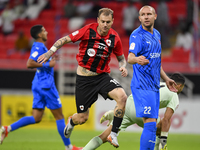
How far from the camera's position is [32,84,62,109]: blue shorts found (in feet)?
23.8

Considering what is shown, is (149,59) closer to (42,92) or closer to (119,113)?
(119,113)

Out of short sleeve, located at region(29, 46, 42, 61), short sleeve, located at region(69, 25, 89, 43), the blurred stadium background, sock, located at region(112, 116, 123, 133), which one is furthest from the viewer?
the blurred stadium background

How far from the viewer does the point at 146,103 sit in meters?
5.27

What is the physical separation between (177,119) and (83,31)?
771 cm

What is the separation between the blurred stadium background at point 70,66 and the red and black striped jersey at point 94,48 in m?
6.63

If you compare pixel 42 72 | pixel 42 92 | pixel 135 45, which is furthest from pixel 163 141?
pixel 42 72

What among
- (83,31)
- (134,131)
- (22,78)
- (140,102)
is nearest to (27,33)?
(22,78)

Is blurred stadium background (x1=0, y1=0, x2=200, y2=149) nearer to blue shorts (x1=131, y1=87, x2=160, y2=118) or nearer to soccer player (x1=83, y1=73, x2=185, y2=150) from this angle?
soccer player (x1=83, y1=73, x2=185, y2=150)

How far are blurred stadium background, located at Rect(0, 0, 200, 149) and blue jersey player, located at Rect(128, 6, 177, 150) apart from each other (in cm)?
728

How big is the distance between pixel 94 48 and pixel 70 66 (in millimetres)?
9086

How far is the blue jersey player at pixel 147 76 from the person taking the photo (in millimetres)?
5246

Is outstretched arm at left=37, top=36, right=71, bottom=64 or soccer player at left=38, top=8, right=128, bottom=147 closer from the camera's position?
outstretched arm at left=37, top=36, right=71, bottom=64

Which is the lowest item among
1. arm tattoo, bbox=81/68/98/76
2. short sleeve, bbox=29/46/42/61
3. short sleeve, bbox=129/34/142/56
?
arm tattoo, bbox=81/68/98/76

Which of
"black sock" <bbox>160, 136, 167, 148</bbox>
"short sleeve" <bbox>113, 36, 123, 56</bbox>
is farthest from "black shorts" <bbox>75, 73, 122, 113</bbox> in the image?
"black sock" <bbox>160, 136, 167, 148</bbox>
